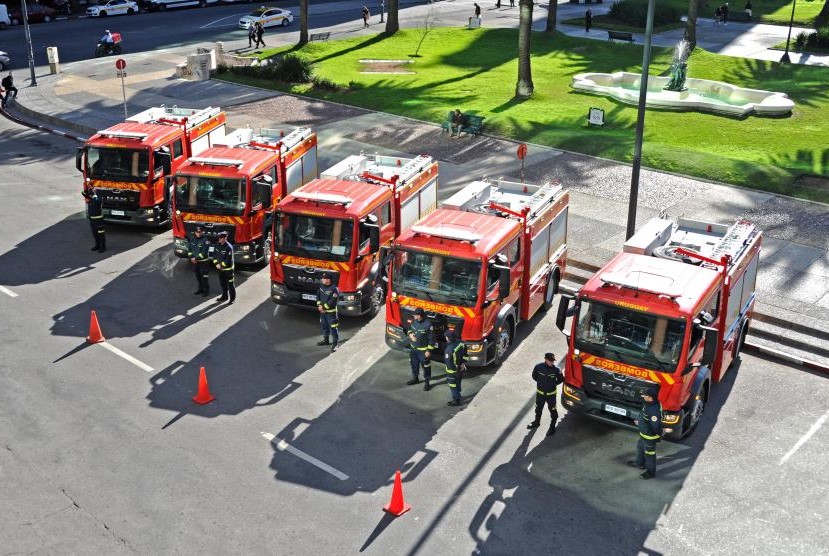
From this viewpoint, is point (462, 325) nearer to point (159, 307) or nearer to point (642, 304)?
point (642, 304)

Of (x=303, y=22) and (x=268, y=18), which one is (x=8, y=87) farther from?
(x=268, y=18)

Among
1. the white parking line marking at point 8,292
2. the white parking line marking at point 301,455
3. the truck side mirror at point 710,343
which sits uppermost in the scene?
the truck side mirror at point 710,343

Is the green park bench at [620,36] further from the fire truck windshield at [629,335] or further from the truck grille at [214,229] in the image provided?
the fire truck windshield at [629,335]

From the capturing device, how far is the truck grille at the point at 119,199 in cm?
2431

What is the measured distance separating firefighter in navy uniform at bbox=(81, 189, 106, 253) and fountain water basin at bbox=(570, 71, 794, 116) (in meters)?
21.2

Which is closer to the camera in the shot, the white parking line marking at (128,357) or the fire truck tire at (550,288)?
the white parking line marking at (128,357)

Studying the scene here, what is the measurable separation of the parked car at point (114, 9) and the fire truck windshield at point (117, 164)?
4429cm

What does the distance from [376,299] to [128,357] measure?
5271 millimetres

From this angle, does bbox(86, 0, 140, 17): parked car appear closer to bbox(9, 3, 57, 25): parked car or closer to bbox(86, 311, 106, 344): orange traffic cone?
bbox(9, 3, 57, 25): parked car

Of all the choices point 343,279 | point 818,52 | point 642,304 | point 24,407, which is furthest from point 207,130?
point 818,52

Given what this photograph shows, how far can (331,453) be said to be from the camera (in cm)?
1501

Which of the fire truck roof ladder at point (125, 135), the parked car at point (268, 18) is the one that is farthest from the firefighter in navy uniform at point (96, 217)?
the parked car at point (268, 18)

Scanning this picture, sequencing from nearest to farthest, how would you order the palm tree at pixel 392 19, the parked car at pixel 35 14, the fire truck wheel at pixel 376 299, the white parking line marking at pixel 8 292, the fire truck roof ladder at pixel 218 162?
the fire truck wheel at pixel 376 299, the white parking line marking at pixel 8 292, the fire truck roof ladder at pixel 218 162, the palm tree at pixel 392 19, the parked car at pixel 35 14

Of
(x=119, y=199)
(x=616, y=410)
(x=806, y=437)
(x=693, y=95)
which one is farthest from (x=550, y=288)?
(x=693, y=95)
